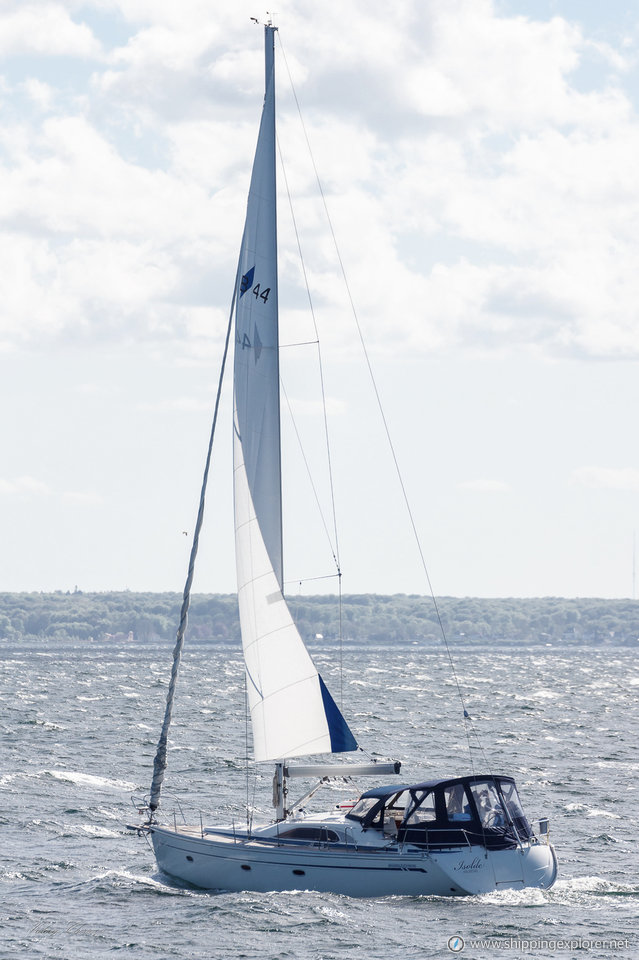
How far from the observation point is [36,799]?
137ft

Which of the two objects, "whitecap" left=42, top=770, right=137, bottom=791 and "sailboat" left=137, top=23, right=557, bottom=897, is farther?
"whitecap" left=42, top=770, right=137, bottom=791

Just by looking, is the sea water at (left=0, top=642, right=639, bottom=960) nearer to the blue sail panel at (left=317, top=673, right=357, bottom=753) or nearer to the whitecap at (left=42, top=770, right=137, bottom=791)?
the whitecap at (left=42, top=770, right=137, bottom=791)

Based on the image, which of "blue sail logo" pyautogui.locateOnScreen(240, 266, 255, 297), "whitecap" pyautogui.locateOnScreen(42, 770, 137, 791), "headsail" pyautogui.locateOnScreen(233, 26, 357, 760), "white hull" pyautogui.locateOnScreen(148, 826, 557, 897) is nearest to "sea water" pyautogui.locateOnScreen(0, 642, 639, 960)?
"whitecap" pyautogui.locateOnScreen(42, 770, 137, 791)

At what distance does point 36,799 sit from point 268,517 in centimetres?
1737

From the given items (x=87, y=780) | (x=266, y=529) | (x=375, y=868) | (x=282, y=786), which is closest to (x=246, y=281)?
(x=266, y=529)

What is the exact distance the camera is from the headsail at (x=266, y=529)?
2872 centimetres

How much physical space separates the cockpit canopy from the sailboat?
0.03 meters

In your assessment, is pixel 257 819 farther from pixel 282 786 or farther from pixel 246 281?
pixel 246 281

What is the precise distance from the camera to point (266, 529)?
28.9m

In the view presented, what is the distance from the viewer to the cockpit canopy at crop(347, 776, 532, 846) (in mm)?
27719

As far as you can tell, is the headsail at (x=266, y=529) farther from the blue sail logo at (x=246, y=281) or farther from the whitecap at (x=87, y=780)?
the whitecap at (x=87, y=780)

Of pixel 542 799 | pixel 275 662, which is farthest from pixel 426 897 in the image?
pixel 542 799

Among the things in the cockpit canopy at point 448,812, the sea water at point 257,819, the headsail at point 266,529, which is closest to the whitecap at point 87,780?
the sea water at point 257,819

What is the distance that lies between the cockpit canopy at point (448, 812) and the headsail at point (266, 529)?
5.01ft
